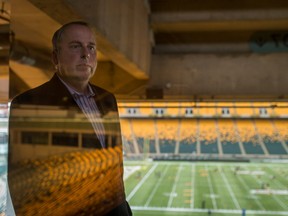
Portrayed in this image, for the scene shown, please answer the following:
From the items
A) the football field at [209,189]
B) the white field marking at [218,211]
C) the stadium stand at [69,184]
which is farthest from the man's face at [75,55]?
the white field marking at [218,211]

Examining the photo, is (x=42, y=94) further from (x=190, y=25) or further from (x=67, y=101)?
(x=190, y=25)

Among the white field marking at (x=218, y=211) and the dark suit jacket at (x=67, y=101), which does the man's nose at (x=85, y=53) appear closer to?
the dark suit jacket at (x=67, y=101)

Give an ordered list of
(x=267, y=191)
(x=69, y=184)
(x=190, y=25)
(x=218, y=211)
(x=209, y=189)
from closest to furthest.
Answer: (x=69, y=184) < (x=190, y=25) < (x=218, y=211) < (x=267, y=191) < (x=209, y=189)

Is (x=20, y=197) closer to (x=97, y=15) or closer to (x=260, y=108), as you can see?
(x=97, y=15)

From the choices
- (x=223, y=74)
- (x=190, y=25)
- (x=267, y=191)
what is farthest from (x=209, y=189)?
(x=190, y=25)

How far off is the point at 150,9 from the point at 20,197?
10.3 feet

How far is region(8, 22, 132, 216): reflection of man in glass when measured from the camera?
4.11 feet

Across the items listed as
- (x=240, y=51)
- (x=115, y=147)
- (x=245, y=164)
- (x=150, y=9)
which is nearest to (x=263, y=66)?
(x=240, y=51)

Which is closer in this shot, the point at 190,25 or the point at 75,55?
the point at 75,55

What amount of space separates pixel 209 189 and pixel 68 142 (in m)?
19.8

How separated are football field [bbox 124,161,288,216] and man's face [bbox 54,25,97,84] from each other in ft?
40.6

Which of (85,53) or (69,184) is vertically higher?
(85,53)

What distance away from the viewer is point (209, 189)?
66.9 feet

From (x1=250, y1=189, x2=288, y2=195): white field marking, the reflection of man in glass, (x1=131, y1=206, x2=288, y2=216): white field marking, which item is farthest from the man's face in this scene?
(x1=250, y1=189, x2=288, y2=195): white field marking
